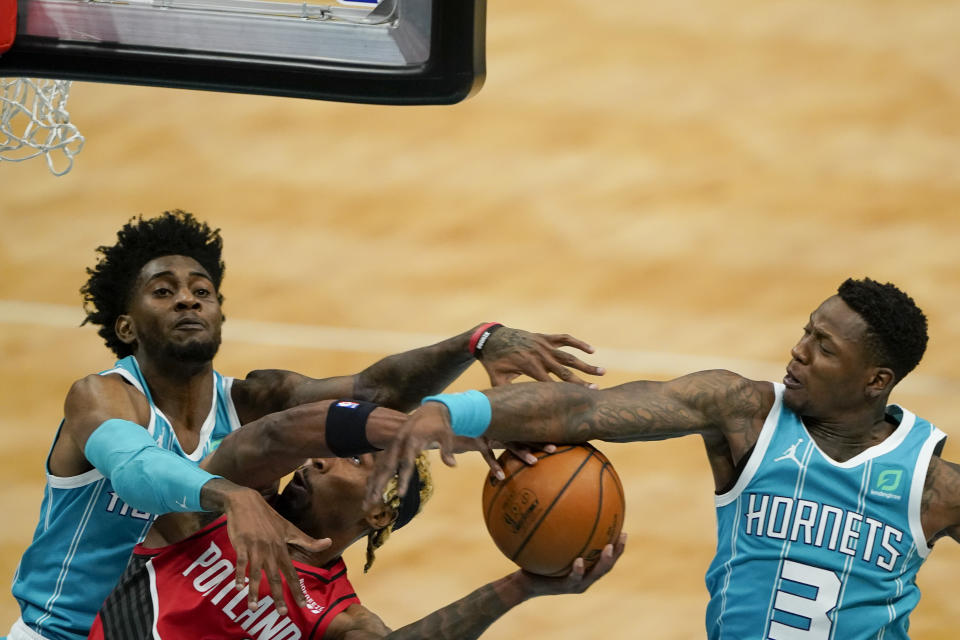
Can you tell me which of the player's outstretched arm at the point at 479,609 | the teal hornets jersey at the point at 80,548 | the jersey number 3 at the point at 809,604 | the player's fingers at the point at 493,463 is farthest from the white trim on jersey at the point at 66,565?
the jersey number 3 at the point at 809,604

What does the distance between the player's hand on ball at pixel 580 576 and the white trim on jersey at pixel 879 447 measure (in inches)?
27.5

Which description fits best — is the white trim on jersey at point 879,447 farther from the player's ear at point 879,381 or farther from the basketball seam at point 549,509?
the basketball seam at point 549,509

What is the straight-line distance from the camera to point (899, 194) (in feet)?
21.2

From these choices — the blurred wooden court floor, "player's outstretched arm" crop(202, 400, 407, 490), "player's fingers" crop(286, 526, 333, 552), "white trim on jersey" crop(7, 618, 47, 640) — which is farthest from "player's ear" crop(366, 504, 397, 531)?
the blurred wooden court floor

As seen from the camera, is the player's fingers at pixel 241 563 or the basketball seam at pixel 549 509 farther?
the basketball seam at pixel 549 509

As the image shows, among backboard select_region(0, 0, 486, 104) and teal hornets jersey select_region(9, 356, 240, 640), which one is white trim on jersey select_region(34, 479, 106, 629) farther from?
backboard select_region(0, 0, 486, 104)

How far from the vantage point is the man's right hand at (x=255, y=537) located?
2754 mm

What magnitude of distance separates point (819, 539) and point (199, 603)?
71.5 inches

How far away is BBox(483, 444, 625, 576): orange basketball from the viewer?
3.03 m

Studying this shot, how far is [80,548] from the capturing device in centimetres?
374

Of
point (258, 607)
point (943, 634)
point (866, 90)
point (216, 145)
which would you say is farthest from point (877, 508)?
point (216, 145)

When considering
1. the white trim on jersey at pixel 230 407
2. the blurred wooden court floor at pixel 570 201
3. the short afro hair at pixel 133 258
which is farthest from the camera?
the blurred wooden court floor at pixel 570 201

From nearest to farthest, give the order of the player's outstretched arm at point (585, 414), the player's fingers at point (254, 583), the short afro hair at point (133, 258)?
the player's fingers at point (254, 583)
the player's outstretched arm at point (585, 414)
the short afro hair at point (133, 258)

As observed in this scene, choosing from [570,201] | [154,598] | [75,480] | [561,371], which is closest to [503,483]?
[561,371]
